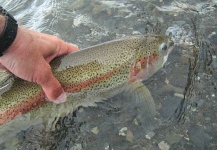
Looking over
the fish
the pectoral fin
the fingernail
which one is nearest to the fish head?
the fish

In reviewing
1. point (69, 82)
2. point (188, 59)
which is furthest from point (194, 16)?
point (69, 82)

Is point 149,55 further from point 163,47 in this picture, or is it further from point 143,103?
point 143,103

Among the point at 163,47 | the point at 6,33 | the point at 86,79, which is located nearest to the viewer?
the point at 6,33

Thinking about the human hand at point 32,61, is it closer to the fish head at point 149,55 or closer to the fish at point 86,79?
the fish at point 86,79

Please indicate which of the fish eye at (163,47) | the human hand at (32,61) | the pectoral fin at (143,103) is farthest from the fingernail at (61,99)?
the fish eye at (163,47)

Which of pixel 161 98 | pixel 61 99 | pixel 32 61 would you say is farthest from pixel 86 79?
pixel 161 98

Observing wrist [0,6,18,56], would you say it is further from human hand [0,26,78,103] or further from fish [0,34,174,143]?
fish [0,34,174,143]

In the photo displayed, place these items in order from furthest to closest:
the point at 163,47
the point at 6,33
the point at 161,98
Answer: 1. the point at 161,98
2. the point at 163,47
3. the point at 6,33
